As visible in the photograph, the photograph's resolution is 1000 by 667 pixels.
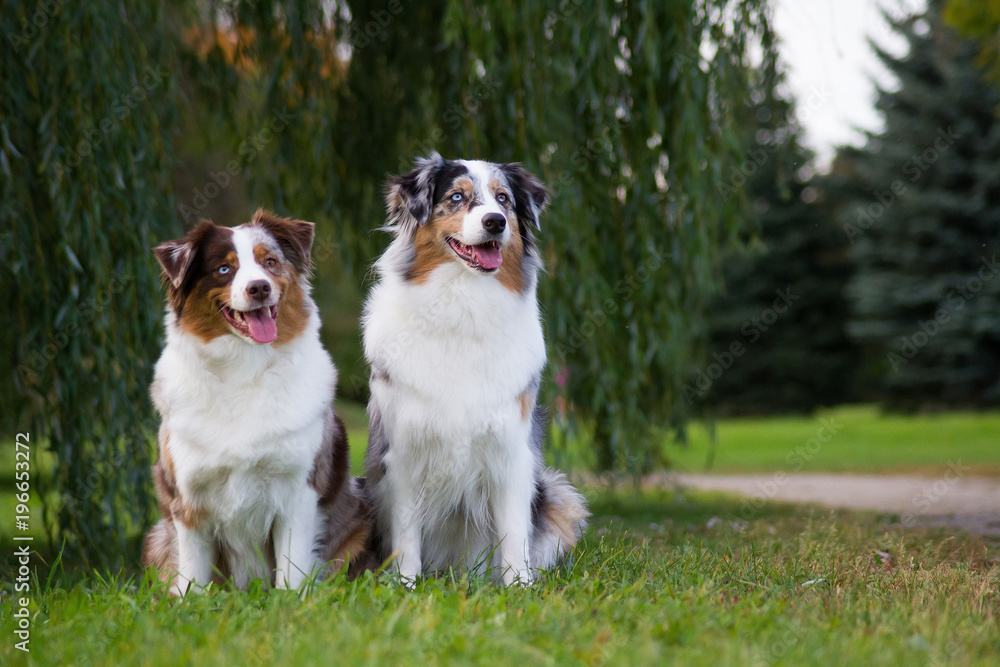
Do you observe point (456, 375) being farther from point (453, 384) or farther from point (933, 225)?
point (933, 225)

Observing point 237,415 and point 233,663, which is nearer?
point 233,663

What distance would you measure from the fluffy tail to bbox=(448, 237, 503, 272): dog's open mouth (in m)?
1.20

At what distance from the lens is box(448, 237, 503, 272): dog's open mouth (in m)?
4.00

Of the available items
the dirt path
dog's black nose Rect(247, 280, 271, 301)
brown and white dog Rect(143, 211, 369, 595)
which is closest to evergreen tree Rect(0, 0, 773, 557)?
brown and white dog Rect(143, 211, 369, 595)

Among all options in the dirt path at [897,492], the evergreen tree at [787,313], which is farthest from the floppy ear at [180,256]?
the evergreen tree at [787,313]

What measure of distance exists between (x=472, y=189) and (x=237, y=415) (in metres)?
1.50

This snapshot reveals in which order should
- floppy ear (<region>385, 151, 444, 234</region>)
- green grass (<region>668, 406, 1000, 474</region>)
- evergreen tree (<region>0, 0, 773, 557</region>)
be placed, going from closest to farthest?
floppy ear (<region>385, 151, 444, 234</region>) < evergreen tree (<region>0, 0, 773, 557</region>) < green grass (<region>668, 406, 1000, 474</region>)

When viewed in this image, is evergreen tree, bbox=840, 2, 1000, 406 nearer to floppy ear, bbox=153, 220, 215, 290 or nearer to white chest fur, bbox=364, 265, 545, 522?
white chest fur, bbox=364, 265, 545, 522

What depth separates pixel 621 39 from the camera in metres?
5.99

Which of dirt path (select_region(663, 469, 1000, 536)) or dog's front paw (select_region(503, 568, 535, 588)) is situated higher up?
dog's front paw (select_region(503, 568, 535, 588))

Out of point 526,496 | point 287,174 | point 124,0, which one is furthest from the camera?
point 287,174

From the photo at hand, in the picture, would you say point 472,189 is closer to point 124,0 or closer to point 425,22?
point 124,0

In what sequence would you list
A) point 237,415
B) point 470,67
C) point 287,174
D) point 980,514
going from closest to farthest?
1. point 237,415
2. point 470,67
3. point 287,174
4. point 980,514

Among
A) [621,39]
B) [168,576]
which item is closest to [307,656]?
[168,576]
